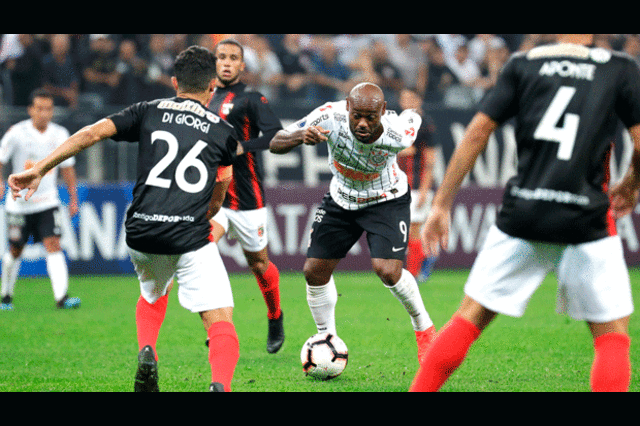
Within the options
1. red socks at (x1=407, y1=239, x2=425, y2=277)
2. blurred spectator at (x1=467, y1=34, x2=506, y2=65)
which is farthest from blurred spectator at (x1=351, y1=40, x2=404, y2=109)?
red socks at (x1=407, y1=239, x2=425, y2=277)

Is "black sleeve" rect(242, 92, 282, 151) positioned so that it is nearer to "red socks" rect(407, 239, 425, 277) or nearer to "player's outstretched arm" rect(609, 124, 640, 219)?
"player's outstretched arm" rect(609, 124, 640, 219)

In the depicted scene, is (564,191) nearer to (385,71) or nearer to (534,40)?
(385,71)

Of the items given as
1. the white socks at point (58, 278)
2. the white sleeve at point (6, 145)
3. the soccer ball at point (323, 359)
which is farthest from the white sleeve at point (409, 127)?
the white sleeve at point (6, 145)

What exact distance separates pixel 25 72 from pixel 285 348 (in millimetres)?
8873

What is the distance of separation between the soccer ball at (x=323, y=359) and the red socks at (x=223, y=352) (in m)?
1.13

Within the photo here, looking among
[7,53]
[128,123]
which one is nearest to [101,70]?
[7,53]

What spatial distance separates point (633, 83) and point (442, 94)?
12172mm

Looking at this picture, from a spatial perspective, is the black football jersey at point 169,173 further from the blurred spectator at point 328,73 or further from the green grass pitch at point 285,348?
the blurred spectator at point 328,73

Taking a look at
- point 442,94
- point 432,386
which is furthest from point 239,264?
point 432,386

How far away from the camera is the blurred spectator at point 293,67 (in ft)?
49.8

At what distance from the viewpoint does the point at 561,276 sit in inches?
141

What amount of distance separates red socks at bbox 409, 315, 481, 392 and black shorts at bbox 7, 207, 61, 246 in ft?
22.9

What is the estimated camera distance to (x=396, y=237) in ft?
19.0

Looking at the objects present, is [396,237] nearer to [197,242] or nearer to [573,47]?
[197,242]
